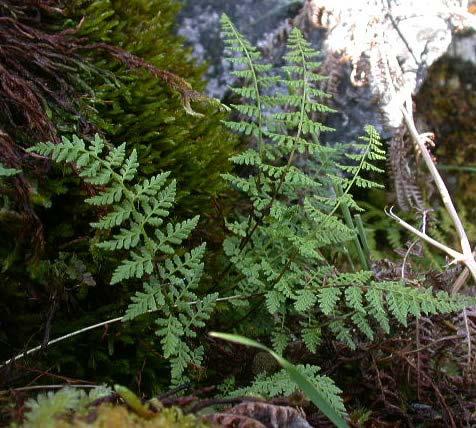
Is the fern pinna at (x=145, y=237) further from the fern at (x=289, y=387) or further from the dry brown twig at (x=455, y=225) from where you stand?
the dry brown twig at (x=455, y=225)

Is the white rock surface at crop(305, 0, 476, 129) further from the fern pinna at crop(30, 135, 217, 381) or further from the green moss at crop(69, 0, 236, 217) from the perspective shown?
the fern pinna at crop(30, 135, 217, 381)

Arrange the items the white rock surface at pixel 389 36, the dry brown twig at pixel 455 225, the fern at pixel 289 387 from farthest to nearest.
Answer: the white rock surface at pixel 389 36 → the dry brown twig at pixel 455 225 → the fern at pixel 289 387

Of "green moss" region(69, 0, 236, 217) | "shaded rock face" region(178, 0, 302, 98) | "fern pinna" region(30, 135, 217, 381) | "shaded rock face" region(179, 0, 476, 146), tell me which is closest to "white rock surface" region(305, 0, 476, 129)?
"shaded rock face" region(179, 0, 476, 146)

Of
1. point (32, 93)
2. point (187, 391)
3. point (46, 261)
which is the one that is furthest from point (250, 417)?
point (32, 93)

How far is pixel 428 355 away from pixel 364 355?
26cm

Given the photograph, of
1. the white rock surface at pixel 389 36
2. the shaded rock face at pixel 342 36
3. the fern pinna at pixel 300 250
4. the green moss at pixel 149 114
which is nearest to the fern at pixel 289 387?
the fern pinna at pixel 300 250

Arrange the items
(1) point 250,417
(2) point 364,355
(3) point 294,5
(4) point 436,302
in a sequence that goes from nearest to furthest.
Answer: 1. (1) point 250,417
2. (4) point 436,302
3. (2) point 364,355
4. (3) point 294,5

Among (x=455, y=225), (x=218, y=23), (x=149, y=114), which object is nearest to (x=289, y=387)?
(x=455, y=225)

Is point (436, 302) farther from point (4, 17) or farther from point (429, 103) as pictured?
point (429, 103)

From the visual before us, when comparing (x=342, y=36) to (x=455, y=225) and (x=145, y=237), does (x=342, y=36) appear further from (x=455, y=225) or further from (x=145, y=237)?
(x=145, y=237)

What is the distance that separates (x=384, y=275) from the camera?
2496 millimetres

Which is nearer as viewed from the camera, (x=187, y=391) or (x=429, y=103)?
(x=187, y=391)

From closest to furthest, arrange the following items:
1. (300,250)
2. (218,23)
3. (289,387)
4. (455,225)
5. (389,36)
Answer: (289,387), (300,250), (455,225), (389,36), (218,23)

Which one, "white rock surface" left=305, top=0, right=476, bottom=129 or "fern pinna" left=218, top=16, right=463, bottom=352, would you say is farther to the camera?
"white rock surface" left=305, top=0, right=476, bottom=129
